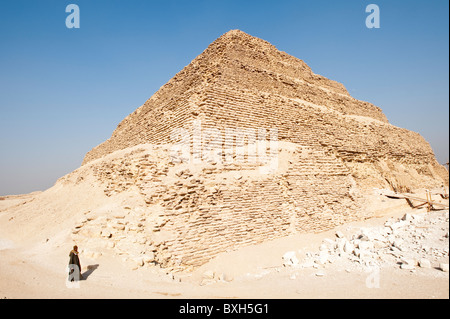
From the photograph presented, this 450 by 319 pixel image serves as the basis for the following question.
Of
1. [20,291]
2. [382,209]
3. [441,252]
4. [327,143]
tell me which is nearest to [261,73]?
[327,143]

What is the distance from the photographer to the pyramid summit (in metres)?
6.47

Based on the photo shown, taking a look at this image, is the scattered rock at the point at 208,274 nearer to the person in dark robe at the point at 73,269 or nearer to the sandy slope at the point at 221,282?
the sandy slope at the point at 221,282

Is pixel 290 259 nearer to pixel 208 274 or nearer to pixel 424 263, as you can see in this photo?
pixel 208 274

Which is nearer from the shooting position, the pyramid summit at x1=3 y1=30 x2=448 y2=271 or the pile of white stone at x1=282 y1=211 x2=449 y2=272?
the pile of white stone at x1=282 y1=211 x2=449 y2=272

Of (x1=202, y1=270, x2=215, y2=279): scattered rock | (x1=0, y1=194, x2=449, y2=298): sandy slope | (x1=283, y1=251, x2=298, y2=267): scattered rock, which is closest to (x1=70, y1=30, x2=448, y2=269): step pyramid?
(x1=202, y1=270, x2=215, y2=279): scattered rock

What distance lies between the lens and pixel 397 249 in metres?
5.82

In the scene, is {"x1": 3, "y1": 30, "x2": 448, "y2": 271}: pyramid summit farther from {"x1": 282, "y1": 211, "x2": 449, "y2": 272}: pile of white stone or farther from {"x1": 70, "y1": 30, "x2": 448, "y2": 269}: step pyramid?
{"x1": 282, "y1": 211, "x2": 449, "y2": 272}: pile of white stone

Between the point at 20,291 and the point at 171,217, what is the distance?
3190 mm

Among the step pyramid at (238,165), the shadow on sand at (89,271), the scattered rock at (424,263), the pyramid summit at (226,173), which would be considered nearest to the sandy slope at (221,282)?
the shadow on sand at (89,271)

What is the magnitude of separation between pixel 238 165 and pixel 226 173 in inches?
26.3

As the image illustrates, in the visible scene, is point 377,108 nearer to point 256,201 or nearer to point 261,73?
point 261,73

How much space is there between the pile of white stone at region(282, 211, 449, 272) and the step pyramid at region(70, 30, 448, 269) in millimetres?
1705

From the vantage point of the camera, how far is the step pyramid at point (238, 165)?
6699mm
